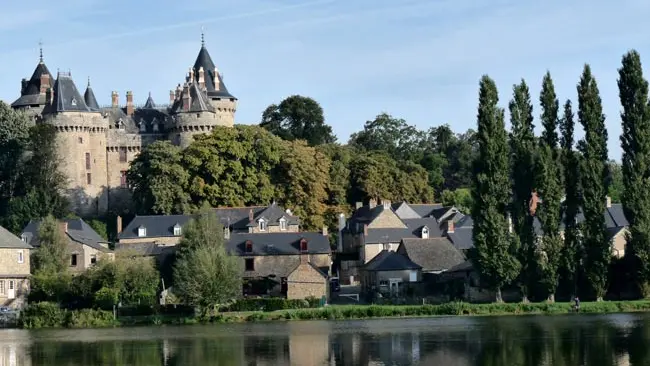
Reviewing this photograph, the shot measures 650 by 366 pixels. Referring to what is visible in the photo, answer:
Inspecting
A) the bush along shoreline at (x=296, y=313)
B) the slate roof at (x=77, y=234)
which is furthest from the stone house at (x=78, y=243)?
the bush along shoreline at (x=296, y=313)

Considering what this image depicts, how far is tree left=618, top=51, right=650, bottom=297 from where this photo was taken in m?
58.1

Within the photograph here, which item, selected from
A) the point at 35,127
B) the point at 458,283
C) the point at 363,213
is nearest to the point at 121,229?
the point at 35,127

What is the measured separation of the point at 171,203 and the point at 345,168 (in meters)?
Result: 13.0

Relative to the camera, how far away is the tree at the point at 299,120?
10162 cm

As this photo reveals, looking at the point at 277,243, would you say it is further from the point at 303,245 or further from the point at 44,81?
the point at 44,81

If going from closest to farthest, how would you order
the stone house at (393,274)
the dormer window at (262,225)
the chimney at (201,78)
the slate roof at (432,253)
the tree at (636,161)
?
the tree at (636,161) < the stone house at (393,274) < the slate roof at (432,253) < the dormer window at (262,225) < the chimney at (201,78)

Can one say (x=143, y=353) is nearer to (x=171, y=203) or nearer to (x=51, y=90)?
(x=171, y=203)

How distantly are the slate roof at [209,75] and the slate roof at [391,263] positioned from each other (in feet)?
101

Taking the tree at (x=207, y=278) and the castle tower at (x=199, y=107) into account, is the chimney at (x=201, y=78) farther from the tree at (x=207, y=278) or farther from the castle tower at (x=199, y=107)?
the tree at (x=207, y=278)

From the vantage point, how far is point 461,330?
49.2 m

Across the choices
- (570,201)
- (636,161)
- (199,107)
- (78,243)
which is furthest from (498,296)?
(199,107)

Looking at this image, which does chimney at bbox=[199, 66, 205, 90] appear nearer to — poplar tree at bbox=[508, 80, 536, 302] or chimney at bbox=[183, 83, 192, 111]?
chimney at bbox=[183, 83, 192, 111]

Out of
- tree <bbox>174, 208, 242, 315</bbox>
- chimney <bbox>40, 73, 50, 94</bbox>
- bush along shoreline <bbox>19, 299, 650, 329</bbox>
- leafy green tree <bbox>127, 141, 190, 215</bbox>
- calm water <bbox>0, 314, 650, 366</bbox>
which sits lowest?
calm water <bbox>0, 314, 650, 366</bbox>

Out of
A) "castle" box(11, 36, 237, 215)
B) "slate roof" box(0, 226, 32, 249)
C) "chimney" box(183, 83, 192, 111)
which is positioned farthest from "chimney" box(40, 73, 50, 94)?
"slate roof" box(0, 226, 32, 249)
